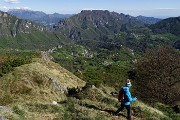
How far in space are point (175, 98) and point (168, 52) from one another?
10681 millimetres

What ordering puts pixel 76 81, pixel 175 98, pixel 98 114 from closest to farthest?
pixel 98 114 → pixel 76 81 → pixel 175 98

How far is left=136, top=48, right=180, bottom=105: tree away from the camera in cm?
5416

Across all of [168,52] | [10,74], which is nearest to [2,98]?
[10,74]

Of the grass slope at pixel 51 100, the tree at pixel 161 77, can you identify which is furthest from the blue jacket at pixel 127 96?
the tree at pixel 161 77

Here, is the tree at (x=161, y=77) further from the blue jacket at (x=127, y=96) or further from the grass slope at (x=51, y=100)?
the blue jacket at (x=127, y=96)

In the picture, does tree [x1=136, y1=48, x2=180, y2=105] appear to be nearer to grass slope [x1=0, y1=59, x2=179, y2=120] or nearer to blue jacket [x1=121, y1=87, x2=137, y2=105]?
grass slope [x1=0, y1=59, x2=179, y2=120]

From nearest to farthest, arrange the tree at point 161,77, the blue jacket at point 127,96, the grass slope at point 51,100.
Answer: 1. the grass slope at point 51,100
2. the blue jacket at point 127,96
3. the tree at point 161,77

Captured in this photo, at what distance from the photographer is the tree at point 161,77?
2132 inches

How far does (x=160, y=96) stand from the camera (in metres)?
55.0

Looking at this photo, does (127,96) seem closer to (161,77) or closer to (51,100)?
(51,100)

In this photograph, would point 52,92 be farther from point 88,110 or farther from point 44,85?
point 88,110

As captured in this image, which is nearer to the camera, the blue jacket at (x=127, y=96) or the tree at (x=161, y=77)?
the blue jacket at (x=127, y=96)

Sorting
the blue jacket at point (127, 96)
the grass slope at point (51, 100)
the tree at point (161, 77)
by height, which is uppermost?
the blue jacket at point (127, 96)

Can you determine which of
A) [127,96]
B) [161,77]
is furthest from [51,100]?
[161,77]
